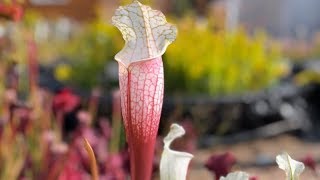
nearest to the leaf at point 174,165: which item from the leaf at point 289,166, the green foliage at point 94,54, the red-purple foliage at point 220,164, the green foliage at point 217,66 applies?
the leaf at point 289,166

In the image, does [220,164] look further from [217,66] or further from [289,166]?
[217,66]

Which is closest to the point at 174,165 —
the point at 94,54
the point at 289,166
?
the point at 289,166

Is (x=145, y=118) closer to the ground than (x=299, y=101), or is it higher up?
higher up

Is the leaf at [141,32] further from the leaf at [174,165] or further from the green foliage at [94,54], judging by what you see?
the green foliage at [94,54]

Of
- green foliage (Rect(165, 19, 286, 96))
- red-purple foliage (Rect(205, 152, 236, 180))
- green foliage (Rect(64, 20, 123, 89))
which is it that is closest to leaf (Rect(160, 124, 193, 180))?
red-purple foliage (Rect(205, 152, 236, 180))

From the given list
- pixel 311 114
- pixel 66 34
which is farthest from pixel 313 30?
pixel 311 114

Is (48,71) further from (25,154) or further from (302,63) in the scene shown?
(25,154)
